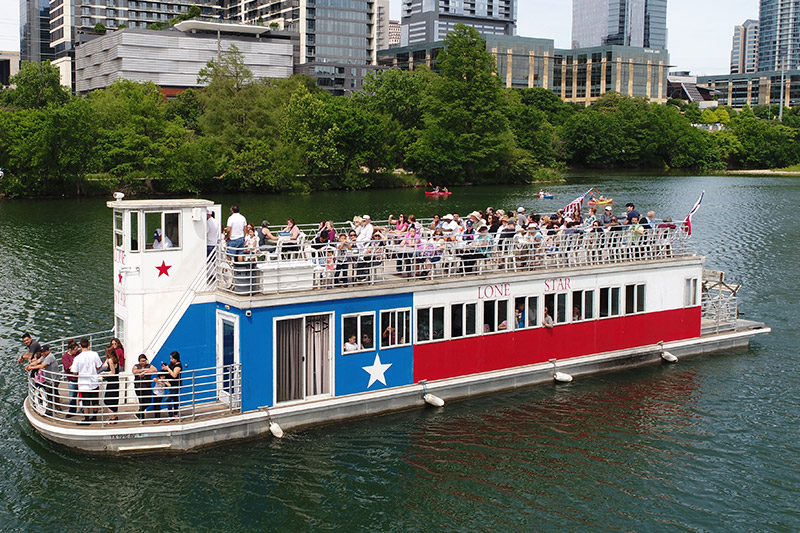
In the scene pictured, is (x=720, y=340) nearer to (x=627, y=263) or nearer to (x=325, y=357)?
(x=627, y=263)

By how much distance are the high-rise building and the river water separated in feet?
512

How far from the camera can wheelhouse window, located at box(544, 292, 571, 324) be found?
26344mm

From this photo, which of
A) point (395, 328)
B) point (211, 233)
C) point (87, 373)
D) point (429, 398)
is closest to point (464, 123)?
point (429, 398)

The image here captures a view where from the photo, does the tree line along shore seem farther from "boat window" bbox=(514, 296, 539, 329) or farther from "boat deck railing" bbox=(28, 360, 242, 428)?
"boat window" bbox=(514, 296, 539, 329)

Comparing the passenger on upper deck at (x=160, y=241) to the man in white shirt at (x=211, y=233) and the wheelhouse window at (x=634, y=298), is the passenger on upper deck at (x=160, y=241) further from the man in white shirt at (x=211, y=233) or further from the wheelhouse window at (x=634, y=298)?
the wheelhouse window at (x=634, y=298)

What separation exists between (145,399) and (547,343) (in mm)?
11991

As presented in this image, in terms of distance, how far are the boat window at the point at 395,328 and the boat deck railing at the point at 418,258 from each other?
0.93m

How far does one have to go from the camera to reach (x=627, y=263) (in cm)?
2820

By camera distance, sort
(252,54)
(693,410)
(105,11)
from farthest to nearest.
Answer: (105,11) → (252,54) → (693,410)

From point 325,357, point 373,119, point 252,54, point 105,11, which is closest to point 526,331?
point 325,357

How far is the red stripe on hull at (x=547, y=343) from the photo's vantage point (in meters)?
24.3

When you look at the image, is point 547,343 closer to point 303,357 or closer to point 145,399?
point 303,357

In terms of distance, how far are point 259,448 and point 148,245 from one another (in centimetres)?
577

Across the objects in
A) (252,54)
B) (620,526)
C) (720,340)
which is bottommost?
(620,526)
